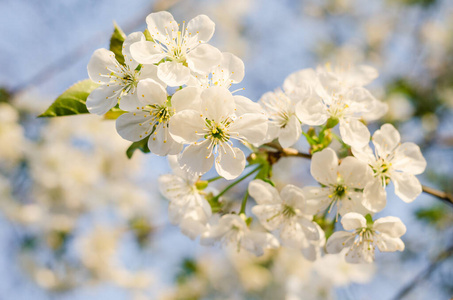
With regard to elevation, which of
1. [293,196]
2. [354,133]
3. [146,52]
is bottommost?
[293,196]

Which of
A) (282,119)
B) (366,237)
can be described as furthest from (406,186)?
(282,119)

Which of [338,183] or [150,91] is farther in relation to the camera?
[338,183]

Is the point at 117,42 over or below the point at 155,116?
over

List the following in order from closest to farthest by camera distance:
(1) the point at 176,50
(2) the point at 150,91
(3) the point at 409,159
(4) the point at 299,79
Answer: (2) the point at 150,91, (1) the point at 176,50, (3) the point at 409,159, (4) the point at 299,79

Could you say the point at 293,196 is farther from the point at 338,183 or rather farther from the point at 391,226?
the point at 391,226

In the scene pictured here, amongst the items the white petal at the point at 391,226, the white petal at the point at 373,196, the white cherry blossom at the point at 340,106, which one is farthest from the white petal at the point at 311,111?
the white petal at the point at 391,226

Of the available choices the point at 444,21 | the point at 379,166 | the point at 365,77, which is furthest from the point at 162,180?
the point at 444,21

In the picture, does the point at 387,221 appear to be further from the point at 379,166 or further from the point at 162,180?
the point at 162,180
